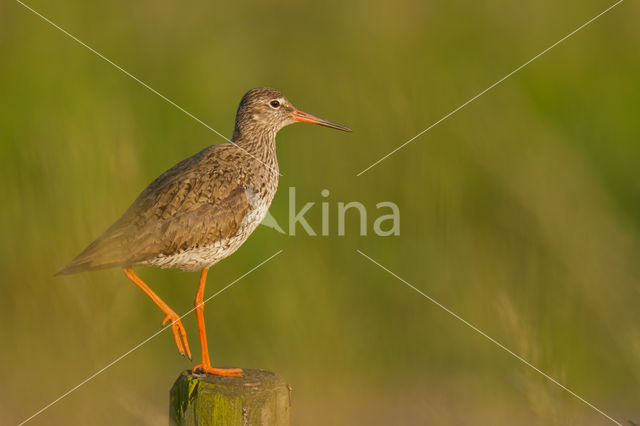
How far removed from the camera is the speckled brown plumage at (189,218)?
444cm

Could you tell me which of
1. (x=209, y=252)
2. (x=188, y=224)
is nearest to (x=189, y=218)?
(x=188, y=224)

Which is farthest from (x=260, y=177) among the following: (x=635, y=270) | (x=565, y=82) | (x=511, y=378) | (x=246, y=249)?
(x=565, y=82)

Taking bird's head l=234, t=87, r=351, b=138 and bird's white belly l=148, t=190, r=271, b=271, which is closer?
bird's white belly l=148, t=190, r=271, b=271

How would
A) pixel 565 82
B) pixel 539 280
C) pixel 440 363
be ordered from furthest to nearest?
pixel 565 82
pixel 440 363
pixel 539 280

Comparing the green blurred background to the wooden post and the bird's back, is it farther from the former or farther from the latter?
the wooden post

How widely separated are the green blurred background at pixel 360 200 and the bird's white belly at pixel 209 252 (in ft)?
3.50

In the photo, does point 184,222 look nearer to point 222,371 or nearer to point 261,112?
point 222,371

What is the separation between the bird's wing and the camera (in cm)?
443

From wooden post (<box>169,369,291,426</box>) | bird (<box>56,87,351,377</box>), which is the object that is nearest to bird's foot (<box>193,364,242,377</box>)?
bird (<box>56,87,351,377</box>)

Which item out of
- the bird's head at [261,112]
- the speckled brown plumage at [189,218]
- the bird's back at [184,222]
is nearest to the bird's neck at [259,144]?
the bird's head at [261,112]

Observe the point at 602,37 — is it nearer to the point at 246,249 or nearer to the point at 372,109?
the point at 372,109

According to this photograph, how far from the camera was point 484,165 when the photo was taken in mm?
7238

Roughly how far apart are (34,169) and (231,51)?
2757 mm

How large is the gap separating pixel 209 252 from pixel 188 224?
225mm
